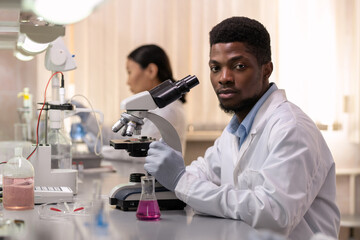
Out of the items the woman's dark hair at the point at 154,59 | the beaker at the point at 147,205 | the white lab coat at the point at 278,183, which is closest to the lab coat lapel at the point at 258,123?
the white lab coat at the point at 278,183

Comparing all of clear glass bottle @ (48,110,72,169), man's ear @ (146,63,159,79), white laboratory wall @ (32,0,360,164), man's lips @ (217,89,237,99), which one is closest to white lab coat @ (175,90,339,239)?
man's lips @ (217,89,237,99)

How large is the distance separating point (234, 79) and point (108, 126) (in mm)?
2148

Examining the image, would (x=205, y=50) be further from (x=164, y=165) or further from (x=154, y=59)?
(x=164, y=165)

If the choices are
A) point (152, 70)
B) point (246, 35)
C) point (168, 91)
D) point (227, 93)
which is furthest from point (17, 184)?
point (152, 70)

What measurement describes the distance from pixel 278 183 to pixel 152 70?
1998 millimetres

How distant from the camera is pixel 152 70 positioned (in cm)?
330

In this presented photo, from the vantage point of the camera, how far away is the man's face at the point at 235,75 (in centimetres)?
167

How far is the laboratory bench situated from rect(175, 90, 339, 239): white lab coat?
5cm

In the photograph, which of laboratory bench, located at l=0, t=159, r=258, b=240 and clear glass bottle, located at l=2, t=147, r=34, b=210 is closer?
laboratory bench, located at l=0, t=159, r=258, b=240

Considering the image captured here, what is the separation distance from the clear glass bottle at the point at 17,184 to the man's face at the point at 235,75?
0.64m

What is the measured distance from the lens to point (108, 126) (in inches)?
146

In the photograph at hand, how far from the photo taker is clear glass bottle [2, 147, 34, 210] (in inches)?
57.2

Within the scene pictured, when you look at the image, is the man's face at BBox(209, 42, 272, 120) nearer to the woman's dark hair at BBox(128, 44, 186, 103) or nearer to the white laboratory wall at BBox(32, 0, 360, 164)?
the woman's dark hair at BBox(128, 44, 186, 103)

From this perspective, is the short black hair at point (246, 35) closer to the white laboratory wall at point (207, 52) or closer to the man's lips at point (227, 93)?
the man's lips at point (227, 93)
